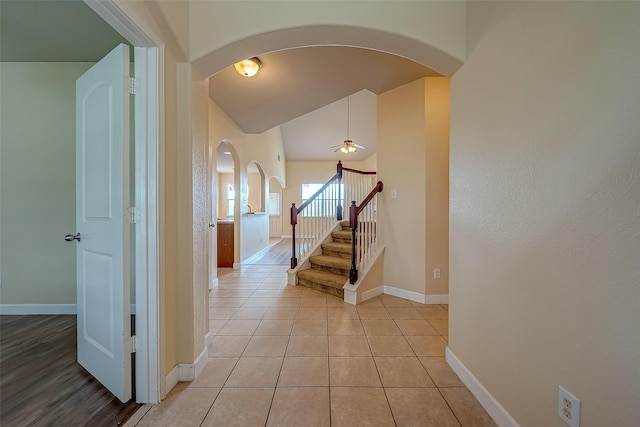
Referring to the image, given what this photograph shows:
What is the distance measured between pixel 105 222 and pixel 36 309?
87.3 inches

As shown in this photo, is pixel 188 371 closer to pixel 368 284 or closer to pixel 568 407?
pixel 568 407

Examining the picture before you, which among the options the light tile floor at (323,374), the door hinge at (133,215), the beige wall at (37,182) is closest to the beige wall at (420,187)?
the light tile floor at (323,374)

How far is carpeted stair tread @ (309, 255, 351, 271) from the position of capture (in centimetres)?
356

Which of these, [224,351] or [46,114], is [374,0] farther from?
[46,114]

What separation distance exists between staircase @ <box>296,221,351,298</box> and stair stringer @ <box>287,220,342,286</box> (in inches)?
2.1

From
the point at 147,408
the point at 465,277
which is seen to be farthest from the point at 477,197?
the point at 147,408

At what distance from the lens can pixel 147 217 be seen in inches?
57.7

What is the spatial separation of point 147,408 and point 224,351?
64 cm

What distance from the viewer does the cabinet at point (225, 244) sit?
16.8 feet

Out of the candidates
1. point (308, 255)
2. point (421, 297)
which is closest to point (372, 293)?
point (421, 297)

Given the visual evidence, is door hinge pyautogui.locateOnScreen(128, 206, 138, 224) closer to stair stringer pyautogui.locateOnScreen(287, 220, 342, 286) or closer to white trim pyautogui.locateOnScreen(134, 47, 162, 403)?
white trim pyautogui.locateOnScreen(134, 47, 162, 403)

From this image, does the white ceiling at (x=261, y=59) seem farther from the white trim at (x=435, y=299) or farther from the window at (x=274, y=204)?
the window at (x=274, y=204)

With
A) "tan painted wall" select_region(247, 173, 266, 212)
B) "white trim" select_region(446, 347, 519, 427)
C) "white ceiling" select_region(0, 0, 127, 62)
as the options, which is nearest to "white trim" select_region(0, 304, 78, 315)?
"white ceiling" select_region(0, 0, 127, 62)

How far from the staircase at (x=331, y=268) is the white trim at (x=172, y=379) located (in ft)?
6.69
